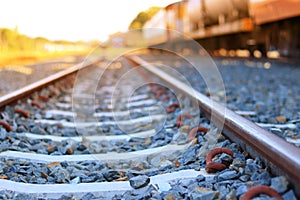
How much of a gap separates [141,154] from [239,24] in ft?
25.8

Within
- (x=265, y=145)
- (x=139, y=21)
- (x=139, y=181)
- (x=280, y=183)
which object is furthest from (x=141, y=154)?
(x=139, y=21)

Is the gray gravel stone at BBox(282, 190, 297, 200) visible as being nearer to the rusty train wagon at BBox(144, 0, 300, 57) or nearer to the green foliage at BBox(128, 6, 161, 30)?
the green foliage at BBox(128, 6, 161, 30)

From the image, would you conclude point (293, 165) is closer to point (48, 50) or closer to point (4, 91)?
point (4, 91)

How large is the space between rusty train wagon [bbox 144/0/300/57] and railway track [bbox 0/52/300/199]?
369 centimetres

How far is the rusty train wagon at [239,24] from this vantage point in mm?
8070

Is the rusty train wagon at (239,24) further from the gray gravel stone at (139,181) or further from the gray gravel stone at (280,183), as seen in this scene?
the gray gravel stone at (280,183)

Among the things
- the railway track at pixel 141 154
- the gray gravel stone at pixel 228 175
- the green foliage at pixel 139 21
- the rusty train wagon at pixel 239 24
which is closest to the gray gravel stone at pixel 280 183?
the railway track at pixel 141 154

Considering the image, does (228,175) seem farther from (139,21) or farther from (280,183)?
(139,21)

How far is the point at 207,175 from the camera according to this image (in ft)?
6.56

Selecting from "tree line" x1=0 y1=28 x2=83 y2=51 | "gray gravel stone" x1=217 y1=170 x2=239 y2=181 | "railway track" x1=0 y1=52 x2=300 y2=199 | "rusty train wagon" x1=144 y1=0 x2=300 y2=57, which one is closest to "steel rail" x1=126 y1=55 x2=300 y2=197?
"railway track" x1=0 y1=52 x2=300 y2=199

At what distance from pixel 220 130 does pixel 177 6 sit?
40.2 feet

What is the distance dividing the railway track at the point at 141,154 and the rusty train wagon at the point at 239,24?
369 centimetres

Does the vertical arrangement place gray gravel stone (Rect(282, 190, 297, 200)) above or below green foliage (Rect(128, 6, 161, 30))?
below

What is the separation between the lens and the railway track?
1.82 m
